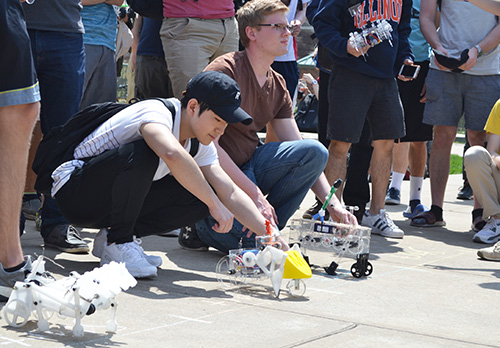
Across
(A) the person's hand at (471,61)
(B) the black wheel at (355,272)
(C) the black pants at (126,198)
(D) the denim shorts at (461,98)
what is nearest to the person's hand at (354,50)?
(A) the person's hand at (471,61)

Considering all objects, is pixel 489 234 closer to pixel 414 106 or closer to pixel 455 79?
pixel 455 79

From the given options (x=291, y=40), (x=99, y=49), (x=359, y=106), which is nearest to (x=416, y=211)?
(x=359, y=106)

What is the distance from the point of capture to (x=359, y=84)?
18.5ft

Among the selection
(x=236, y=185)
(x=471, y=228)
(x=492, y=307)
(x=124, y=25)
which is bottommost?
(x=471, y=228)

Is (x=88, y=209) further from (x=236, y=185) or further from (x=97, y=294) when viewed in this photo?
(x=97, y=294)

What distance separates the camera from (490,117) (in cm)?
574

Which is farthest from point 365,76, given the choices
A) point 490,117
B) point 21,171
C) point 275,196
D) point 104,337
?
point 104,337

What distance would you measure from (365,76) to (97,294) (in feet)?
11.0

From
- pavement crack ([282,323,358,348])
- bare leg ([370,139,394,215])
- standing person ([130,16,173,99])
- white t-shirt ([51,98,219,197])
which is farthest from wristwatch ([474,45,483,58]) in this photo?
pavement crack ([282,323,358,348])

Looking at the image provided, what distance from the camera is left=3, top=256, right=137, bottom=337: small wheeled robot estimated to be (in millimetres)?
2795

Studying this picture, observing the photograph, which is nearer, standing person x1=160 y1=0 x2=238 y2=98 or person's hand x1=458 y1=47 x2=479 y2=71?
standing person x1=160 y1=0 x2=238 y2=98

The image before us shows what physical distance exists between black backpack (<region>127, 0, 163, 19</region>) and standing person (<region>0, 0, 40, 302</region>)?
243cm

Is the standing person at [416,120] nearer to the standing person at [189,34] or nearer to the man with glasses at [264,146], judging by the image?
the standing person at [189,34]

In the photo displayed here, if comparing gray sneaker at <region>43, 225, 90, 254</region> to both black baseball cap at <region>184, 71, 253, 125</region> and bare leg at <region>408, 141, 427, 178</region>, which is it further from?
bare leg at <region>408, 141, 427, 178</region>
